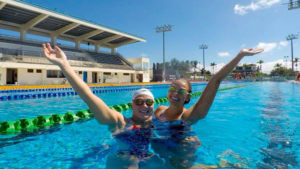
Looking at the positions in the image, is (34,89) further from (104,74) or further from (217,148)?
(104,74)

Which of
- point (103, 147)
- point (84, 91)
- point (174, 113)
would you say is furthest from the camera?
point (103, 147)

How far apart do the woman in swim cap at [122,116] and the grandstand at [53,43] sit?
21.9 metres

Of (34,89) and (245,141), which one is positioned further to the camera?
(34,89)

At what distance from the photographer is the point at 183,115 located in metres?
2.46

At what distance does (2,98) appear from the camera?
10.2m

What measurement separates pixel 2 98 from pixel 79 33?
21988 millimetres

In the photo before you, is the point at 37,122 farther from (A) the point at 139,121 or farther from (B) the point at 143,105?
(B) the point at 143,105

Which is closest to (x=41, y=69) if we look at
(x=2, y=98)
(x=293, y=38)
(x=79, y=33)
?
(x=79, y=33)

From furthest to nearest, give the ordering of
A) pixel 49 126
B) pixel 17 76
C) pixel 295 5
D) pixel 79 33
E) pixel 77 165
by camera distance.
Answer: pixel 79 33 → pixel 17 76 → pixel 295 5 → pixel 49 126 → pixel 77 165

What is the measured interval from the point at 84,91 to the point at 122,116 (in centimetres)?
54

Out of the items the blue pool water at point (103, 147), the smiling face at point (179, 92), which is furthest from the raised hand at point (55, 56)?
the blue pool water at point (103, 147)

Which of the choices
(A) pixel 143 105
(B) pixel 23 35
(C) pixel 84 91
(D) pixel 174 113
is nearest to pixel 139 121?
(A) pixel 143 105

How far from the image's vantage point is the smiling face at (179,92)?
2320mm

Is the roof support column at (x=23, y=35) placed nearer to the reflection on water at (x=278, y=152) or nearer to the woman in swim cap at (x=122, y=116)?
the woman in swim cap at (x=122, y=116)
